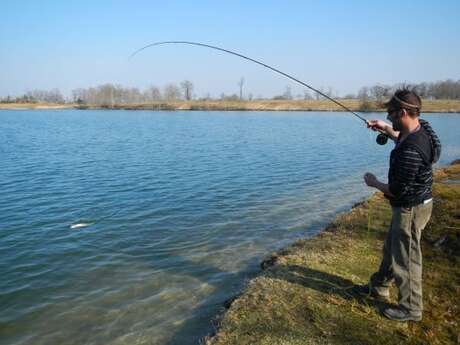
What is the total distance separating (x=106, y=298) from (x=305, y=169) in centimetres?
1781

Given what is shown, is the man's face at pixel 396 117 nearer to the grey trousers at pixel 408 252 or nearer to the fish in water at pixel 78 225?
the grey trousers at pixel 408 252

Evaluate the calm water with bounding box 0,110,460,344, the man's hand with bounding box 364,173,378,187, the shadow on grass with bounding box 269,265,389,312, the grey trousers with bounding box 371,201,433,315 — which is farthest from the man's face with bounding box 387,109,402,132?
the calm water with bounding box 0,110,460,344

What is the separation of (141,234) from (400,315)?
793 cm

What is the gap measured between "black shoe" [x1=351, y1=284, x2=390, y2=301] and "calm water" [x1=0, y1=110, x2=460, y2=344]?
2542mm

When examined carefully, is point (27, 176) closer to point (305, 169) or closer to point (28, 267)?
point (28, 267)

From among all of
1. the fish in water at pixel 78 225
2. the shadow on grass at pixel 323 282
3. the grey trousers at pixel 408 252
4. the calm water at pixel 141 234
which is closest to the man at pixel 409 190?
the grey trousers at pixel 408 252

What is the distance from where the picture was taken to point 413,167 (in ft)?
16.8

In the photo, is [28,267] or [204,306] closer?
[204,306]

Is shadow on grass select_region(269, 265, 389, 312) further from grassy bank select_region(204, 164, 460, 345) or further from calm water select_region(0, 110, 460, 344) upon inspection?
calm water select_region(0, 110, 460, 344)

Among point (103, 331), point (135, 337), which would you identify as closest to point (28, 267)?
point (103, 331)

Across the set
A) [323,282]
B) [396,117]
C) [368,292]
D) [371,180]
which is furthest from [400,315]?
[396,117]

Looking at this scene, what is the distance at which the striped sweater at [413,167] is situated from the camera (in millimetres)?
5109

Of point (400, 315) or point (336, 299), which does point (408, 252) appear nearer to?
point (400, 315)

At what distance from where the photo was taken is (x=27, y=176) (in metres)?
19.5
